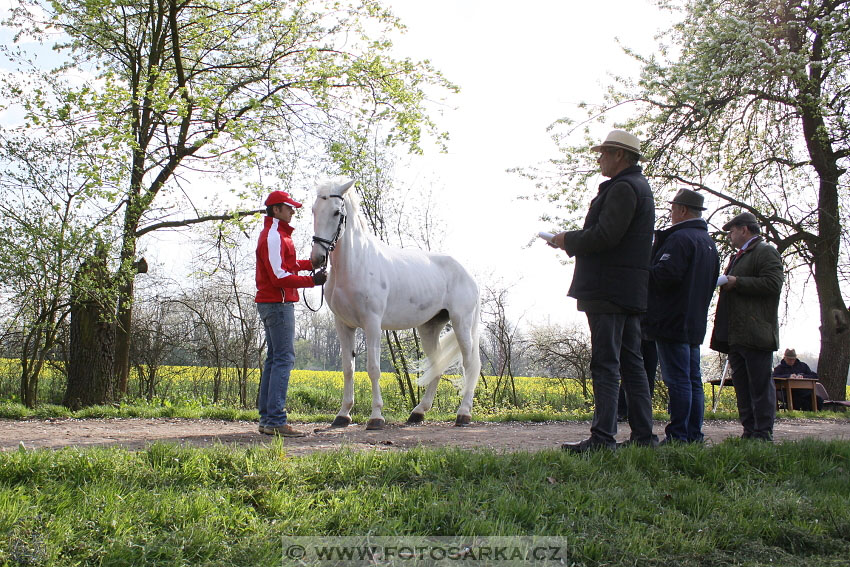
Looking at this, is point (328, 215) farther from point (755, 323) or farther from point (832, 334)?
point (832, 334)

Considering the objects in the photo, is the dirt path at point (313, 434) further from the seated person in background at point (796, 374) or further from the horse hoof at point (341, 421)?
the seated person in background at point (796, 374)

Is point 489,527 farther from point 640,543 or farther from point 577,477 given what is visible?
point 577,477

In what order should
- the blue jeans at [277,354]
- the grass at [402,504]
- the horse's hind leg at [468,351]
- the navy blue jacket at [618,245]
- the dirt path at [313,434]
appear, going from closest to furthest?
the grass at [402,504] < the navy blue jacket at [618,245] < the dirt path at [313,434] < the blue jeans at [277,354] < the horse's hind leg at [468,351]

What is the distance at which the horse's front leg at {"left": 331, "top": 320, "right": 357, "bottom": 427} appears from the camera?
714 centimetres

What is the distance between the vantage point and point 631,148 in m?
5.03

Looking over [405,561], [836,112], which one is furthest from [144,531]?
[836,112]

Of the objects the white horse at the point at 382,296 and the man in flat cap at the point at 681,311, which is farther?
the white horse at the point at 382,296

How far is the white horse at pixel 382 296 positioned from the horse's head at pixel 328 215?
10mm

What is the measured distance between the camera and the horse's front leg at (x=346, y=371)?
7.14 m

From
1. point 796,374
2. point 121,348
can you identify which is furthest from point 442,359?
point 796,374

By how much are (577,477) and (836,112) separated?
13527 millimetres

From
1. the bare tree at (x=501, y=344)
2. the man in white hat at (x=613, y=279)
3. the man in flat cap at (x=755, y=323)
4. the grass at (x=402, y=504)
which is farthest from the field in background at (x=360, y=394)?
the grass at (x=402, y=504)

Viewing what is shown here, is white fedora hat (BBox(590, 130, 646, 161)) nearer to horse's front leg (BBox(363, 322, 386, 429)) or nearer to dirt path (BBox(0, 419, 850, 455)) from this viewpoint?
dirt path (BBox(0, 419, 850, 455))

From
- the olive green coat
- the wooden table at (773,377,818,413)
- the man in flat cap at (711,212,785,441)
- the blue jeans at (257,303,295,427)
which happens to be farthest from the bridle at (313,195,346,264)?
the wooden table at (773,377,818,413)
